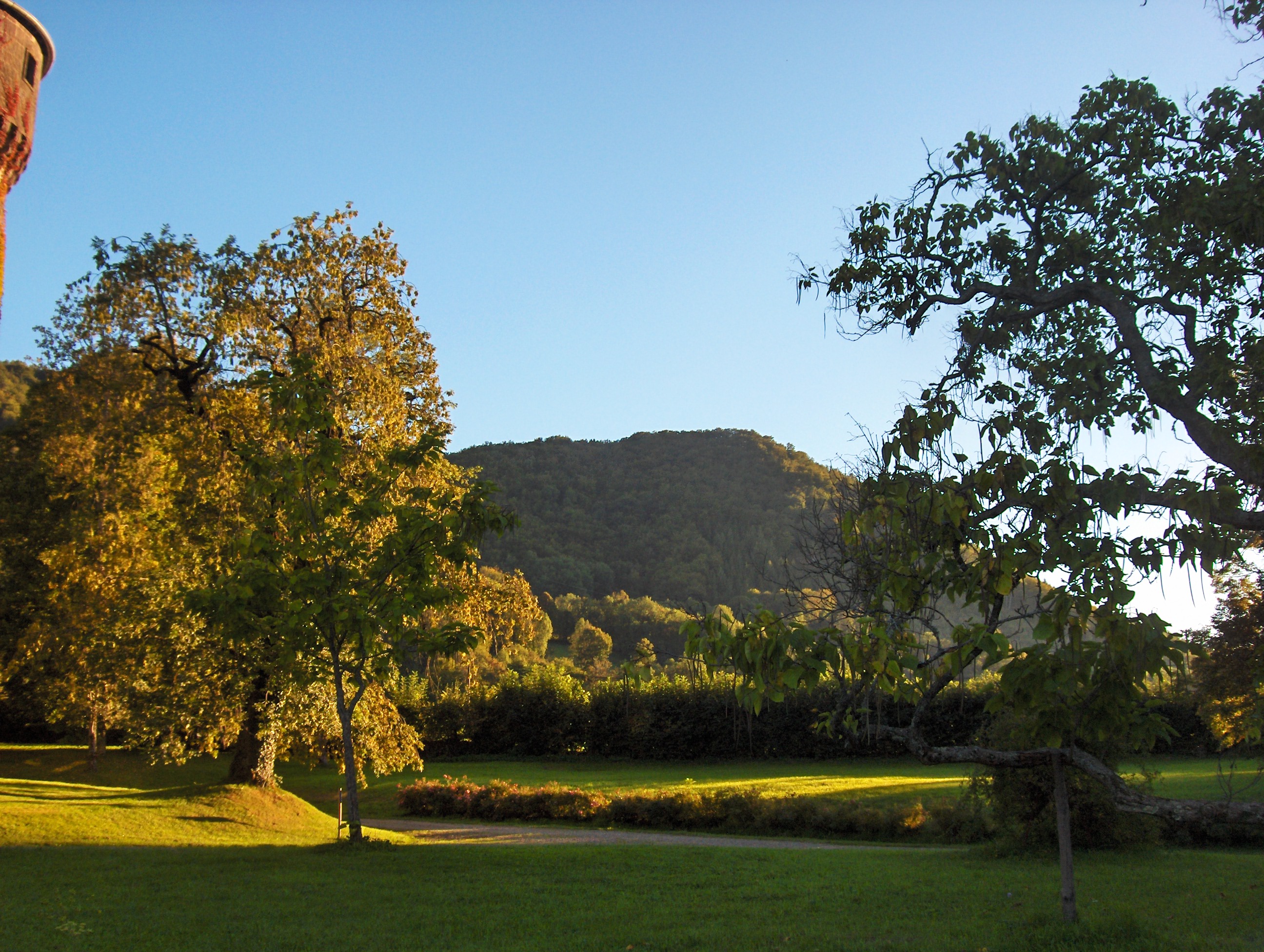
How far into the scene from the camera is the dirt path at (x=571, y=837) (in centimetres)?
1666

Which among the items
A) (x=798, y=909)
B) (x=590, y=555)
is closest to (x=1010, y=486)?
(x=798, y=909)

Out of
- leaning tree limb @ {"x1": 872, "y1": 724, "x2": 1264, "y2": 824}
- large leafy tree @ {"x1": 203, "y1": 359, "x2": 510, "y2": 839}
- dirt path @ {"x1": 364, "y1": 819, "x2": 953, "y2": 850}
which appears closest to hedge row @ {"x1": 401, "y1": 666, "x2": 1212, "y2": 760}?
dirt path @ {"x1": 364, "y1": 819, "x2": 953, "y2": 850}

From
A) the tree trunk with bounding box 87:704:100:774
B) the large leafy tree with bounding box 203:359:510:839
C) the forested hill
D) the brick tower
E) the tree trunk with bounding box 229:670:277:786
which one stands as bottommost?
the tree trunk with bounding box 87:704:100:774

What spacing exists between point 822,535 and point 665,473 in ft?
264

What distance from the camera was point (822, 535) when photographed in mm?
8156

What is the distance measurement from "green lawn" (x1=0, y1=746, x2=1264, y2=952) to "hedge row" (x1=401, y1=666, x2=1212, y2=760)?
63.5ft

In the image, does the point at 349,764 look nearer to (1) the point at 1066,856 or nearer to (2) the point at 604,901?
(2) the point at 604,901

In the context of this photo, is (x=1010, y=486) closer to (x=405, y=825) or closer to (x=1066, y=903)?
(x=1066, y=903)

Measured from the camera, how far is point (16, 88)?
27.9 feet

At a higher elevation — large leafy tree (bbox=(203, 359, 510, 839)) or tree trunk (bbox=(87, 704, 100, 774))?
large leafy tree (bbox=(203, 359, 510, 839))

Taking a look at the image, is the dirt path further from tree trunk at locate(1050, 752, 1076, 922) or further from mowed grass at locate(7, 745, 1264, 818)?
tree trunk at locate(1050, 752, 1076, 922)

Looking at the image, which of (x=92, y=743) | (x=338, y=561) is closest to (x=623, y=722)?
(x=92, y=743)

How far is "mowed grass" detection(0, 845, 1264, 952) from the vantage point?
8.09 metres

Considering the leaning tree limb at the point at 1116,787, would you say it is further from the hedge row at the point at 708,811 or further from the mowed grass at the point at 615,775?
the mowed grass at the point at 615,775
